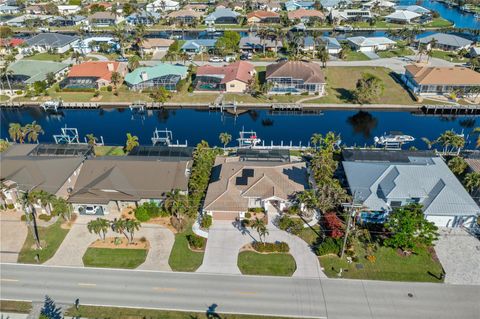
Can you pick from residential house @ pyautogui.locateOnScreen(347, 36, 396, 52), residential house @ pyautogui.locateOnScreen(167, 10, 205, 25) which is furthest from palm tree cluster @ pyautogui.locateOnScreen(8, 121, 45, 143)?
residential house @ pyautogui.locateOnScreen(167, 10, 205, 25)

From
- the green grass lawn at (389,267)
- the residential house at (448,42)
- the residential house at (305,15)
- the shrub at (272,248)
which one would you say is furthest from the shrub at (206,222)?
the residential house at (305,15)

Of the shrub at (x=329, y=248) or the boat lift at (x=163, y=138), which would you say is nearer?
the shrub at (x=329, y=248)

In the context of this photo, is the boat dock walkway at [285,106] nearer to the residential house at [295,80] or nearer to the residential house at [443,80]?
the residential house at [443,80]

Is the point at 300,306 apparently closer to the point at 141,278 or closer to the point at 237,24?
the point at 141,278

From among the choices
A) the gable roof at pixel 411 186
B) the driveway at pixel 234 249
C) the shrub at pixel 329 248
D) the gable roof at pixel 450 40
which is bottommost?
the driveway at pixel 234 249

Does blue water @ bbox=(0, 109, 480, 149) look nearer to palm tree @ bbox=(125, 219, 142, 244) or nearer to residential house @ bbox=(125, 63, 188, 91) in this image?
residential house @ bbox=(125, 63, 188, 91)

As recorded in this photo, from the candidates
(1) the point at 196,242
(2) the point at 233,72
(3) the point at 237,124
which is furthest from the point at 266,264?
(2) the point at 233,72

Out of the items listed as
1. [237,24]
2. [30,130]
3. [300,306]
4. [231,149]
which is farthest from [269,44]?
[300,306]
